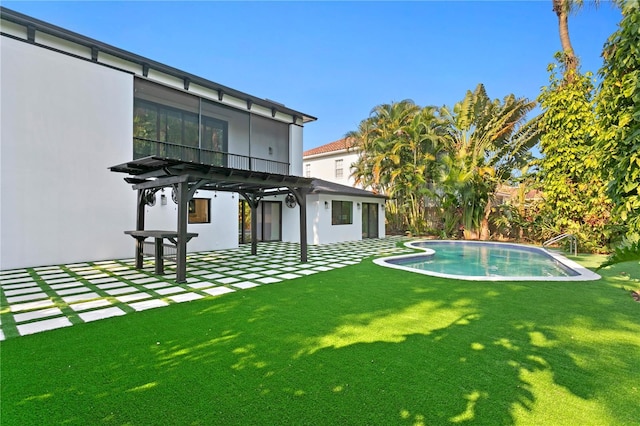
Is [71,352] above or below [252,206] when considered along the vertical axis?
below

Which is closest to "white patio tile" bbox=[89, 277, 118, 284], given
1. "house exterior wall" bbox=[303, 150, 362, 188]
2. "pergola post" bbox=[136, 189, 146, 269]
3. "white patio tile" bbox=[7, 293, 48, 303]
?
"white patio tile" bbox=[7, 293, 48, 303]

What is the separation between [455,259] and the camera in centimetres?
1288

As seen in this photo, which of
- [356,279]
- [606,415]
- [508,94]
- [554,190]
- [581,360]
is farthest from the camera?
[508,94]

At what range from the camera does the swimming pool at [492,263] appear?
8242 mm

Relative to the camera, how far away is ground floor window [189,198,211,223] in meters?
13.5

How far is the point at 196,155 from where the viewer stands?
14500 mm

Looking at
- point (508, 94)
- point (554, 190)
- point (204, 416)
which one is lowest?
point (204, 416)

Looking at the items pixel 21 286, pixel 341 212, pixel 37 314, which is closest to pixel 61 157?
pixel 21 286

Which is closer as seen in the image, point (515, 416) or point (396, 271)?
point (515, 416)

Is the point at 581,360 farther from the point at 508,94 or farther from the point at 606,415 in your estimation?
the point at 508,94

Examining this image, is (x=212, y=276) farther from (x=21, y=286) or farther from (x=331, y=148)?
(x=331, y=148)

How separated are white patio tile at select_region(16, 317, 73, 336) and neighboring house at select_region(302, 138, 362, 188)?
21844 millimetres

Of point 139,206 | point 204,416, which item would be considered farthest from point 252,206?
point 204,416

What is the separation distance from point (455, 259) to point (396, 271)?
5.29m
